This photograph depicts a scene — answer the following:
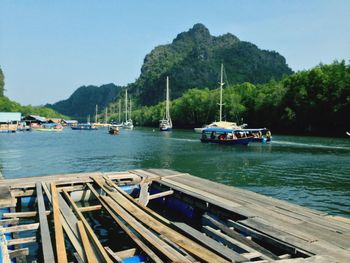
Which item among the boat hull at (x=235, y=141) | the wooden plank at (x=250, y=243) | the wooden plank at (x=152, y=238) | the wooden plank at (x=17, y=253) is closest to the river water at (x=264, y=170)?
the wooden plank at (x=250, y=243)

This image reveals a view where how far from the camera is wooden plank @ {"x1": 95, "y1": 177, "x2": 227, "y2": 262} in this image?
8055 millimetres

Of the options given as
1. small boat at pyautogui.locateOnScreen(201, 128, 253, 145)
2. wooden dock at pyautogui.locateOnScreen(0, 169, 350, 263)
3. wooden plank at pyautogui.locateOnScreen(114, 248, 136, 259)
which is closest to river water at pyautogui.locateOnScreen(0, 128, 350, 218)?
wooden dock at pyautogui.locateOnScreen(0, 169, 350, 263)

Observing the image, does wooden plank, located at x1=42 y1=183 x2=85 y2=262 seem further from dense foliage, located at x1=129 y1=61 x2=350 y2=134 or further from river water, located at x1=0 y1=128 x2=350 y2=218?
dense foliage, located at x1=129 y1=61 x2=350 y2=134

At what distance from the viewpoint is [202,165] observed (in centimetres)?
3503

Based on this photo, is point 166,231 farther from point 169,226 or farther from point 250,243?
point 250,243

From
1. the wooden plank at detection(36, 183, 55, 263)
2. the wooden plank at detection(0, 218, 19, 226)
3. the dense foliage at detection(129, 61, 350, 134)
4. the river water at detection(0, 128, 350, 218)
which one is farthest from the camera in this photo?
the dense foliage at detection(129, 61, 350, 134)

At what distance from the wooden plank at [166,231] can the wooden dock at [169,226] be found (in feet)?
0.08

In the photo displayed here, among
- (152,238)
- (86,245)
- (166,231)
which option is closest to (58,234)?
(86,245)

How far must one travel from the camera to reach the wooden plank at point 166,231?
8055 millimetres

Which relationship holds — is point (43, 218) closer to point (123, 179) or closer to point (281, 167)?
point (123, 179)

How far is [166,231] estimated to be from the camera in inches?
388

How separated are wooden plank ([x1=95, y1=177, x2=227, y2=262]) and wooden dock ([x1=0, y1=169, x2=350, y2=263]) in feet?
0.08

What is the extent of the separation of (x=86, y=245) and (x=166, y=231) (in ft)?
7.46

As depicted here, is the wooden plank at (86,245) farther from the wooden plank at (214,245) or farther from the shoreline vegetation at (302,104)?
the shoreline vegetation at (302,104)
